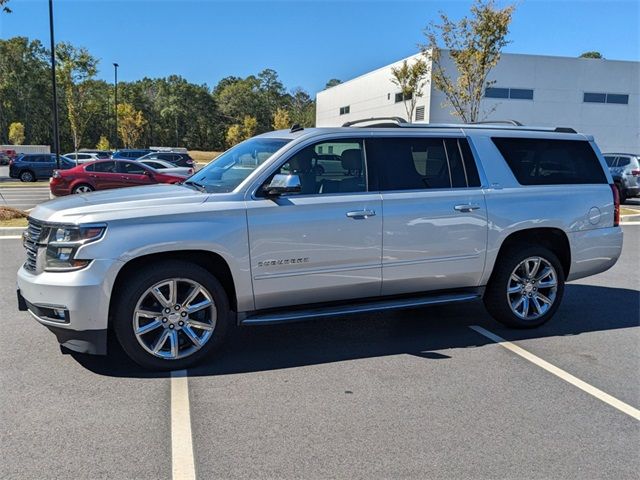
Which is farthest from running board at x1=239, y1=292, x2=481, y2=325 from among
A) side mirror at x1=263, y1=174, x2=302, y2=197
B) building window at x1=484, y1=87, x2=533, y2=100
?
building window at x1=484, y1=87, x2=533, y2=100

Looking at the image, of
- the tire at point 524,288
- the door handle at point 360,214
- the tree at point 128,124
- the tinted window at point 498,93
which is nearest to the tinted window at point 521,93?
the tinted window at point 498,93

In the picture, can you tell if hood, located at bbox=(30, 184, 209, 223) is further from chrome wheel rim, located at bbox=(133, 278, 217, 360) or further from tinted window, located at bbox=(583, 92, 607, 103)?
tinted window, located at bbox=(583, 92, 607, 103)

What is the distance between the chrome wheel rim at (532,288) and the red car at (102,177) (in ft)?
46.4

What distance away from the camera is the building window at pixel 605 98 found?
3641cm

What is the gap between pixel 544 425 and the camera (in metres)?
3.49

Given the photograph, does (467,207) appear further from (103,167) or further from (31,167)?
(31,167)

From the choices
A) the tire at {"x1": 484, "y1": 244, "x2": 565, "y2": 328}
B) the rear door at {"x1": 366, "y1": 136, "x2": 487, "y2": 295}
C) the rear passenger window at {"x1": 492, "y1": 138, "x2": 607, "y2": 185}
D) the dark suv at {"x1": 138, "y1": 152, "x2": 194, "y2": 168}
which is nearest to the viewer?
the rear door at {"x1": 366, "y1": 136, "x2": 487, "y2": 295}

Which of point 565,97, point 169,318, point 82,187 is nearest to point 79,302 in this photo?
point 169,318

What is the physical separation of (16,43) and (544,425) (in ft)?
267

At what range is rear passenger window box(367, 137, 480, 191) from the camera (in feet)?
15.8

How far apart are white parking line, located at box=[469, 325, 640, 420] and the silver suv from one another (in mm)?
284

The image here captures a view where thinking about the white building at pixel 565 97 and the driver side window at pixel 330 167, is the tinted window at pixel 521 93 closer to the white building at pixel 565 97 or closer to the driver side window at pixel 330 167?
the white building at pixel 565 97

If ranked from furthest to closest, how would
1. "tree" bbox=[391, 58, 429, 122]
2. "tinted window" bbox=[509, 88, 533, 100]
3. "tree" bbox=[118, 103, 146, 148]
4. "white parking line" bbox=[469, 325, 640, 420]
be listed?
"tree" bbox=[118, 103, 146, 148], "tinted window" bbox=[509, 88, 533, 100], "tree" bbox=[391, 58, 429, 122], "white parking line" bbox=[469, 325, 640, 420]

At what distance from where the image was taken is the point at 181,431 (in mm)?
3338
